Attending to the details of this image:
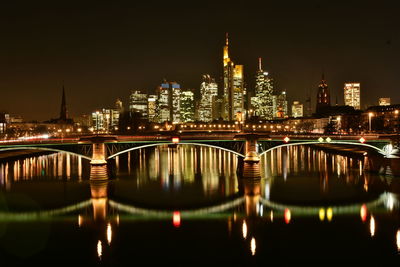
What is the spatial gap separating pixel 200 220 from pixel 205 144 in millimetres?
24657

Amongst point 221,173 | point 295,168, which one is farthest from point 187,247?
point 295,168

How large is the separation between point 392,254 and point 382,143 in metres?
39.0

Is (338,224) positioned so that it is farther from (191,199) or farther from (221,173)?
(221,173)

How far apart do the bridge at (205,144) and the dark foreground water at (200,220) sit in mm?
2780

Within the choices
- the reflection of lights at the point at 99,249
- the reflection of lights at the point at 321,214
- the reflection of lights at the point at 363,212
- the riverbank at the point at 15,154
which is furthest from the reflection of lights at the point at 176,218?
the riverbank at the point at 15,154

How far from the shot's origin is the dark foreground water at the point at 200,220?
32312mm

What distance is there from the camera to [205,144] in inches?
2591

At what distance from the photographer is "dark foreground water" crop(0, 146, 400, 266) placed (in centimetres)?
3231

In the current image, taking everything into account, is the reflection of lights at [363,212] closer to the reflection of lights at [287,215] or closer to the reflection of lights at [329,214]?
the reflection of lights at [329,214]

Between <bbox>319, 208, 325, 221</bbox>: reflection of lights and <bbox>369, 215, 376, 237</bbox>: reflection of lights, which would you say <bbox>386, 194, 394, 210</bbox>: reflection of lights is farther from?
<bbox>319, 208, 325, 221</bbox>: reflection of lights

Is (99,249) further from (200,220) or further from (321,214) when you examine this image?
(321,214)

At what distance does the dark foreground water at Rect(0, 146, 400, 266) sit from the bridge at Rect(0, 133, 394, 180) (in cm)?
278

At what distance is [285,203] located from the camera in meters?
48.6

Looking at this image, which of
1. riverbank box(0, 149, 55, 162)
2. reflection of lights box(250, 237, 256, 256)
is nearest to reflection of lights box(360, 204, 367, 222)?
reflection of lights box(250, 237, 256, 256)
